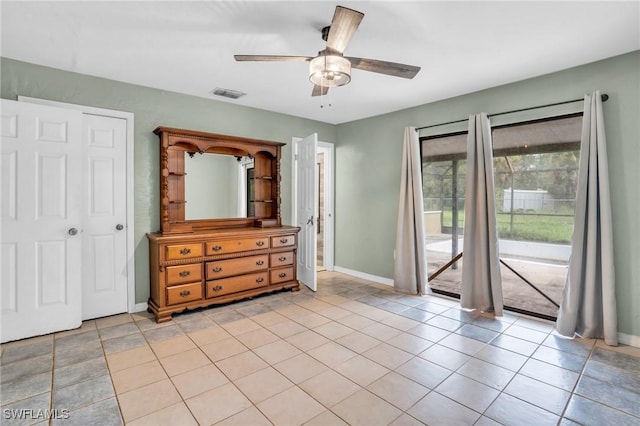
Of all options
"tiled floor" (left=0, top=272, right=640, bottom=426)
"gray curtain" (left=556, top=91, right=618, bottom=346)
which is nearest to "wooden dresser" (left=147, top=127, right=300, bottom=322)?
"tiled floor" (left=0, top=272, right=640, bottom=426)

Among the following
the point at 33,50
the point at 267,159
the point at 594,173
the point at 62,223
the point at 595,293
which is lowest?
the point at 595,293

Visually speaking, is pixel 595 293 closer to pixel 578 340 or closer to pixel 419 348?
pixel 578 340

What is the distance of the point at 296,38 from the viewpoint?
253cm

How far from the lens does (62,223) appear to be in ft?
9.86

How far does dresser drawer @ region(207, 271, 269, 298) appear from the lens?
3.60 m

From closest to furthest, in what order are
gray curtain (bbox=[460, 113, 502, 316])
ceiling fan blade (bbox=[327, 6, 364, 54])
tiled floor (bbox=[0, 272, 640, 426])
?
ceiling fan blade (bbox=[327, 6, 364, 54]) < tiled floor (bbox=[0, 272, 640, 426]) < gray curtain (bbox=[460, 113, 502, 316])

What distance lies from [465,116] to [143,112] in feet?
12.2

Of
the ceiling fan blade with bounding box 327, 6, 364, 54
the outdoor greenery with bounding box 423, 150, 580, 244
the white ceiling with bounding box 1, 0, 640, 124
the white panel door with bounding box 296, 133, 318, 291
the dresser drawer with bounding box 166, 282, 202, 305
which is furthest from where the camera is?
the white panel door with bounding box 296, 133, 318, 291

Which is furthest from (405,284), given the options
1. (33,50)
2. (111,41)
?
(33,50)

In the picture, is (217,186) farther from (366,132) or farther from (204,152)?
(366,132)

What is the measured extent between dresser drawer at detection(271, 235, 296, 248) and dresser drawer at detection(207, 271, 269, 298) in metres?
0.38

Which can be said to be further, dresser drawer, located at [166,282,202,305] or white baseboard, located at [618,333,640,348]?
dresser drawer, located at [166,282,202,305]

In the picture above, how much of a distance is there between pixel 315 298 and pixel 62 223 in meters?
2.76

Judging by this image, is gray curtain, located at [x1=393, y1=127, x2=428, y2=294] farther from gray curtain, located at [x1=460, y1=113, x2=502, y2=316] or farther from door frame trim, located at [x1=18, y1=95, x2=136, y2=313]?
door frame trim, located at [x1=18, y1=95, x2=136, y2=313]
